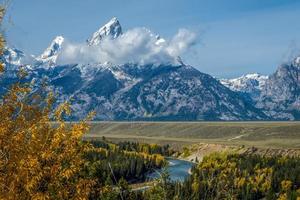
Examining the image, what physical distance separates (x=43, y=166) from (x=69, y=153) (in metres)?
1.65

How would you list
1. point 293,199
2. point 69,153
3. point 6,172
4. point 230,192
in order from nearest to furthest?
point 230,192 → point 6,172 → point 69,153 → point 293,199

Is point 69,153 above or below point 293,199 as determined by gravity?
above

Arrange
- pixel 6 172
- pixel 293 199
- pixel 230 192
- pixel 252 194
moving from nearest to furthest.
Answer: pixel 230 192 < pixel 6 172 < pixel 293 199 < pixel 252 194

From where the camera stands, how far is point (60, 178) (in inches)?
1171

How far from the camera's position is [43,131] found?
29766 millimetres

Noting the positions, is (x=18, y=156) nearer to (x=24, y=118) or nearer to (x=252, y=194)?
(x=24, y=118)

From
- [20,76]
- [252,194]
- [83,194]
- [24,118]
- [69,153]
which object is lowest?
[252,194]

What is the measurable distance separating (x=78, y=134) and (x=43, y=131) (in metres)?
1.96

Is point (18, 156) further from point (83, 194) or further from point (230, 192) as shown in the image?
point (230, 192)

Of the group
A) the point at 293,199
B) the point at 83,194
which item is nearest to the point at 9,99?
the point at 83,194

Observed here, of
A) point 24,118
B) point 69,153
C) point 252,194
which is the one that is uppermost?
point 24,118

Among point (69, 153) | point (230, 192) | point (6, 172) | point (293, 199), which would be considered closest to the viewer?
point (230, 192)

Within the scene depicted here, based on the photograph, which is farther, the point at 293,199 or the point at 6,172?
the point at 293,199

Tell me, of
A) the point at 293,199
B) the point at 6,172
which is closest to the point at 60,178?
the point at 6,172
